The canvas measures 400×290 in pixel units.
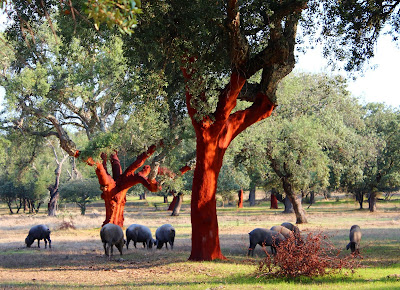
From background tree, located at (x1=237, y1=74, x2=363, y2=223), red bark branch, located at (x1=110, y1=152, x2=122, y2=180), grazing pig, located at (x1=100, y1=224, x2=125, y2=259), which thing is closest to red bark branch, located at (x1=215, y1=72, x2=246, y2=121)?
grazing pig, located at (x1=100, y1=224, x2=125, y2=259)

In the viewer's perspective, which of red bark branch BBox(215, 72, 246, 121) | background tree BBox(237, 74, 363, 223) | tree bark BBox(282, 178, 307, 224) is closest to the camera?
red bark branch BBox(215, 72, 246, 121)

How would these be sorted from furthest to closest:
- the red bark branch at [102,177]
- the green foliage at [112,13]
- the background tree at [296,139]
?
the background tree at [296,139]
the red bark branch at [102,177]
the green foliage at [112,13]

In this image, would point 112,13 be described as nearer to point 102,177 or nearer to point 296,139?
point 102,177

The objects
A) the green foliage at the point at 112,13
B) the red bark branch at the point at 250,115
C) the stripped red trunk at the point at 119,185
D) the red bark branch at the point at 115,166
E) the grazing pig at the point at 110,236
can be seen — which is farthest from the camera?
the red bark branch at the point at 115,166

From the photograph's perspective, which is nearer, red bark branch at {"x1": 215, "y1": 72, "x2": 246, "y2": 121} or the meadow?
the meadow

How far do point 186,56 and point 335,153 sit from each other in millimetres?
24240

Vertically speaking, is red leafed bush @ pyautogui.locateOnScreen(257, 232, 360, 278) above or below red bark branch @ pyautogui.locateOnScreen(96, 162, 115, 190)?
below

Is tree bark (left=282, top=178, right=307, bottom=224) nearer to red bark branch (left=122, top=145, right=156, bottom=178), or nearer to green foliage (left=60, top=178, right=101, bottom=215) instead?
red bark branch (left=122, top=145, right=156, bottom=178)

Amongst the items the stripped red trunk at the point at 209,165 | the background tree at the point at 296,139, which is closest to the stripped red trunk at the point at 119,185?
the background tree at the point at 296,139

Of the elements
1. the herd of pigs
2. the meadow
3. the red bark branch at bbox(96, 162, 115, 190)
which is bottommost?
the meadow

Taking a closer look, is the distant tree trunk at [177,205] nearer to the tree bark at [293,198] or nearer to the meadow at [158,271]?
the tree bark at [293,198]


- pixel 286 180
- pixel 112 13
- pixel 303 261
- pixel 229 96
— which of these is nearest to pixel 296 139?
pixel 286 180

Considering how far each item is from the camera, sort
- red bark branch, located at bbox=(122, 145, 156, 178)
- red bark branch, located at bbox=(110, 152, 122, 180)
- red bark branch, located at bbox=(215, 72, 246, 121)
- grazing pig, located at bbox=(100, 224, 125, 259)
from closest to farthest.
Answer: red bark branch, located at bbox=(215, 72, 246, 121), grazing pig, located at bbox=(100, 224, 125, 259), red bark branch, located at bbox=(122, 145, 156, 178), red bark branch, located at bbox=(110, 152, 122, 180)

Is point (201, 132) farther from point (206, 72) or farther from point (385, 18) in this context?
point (385, 18)
